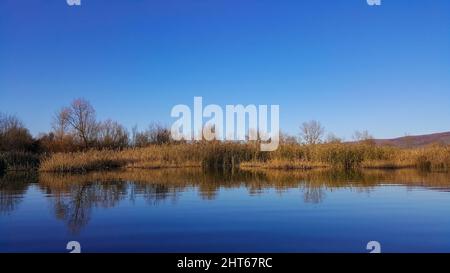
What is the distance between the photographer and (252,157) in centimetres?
2595

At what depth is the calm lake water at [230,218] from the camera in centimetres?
670

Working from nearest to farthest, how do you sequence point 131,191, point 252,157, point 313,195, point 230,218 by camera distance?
point 230,218 → point 313,195 → point 131,191 → point 252,157

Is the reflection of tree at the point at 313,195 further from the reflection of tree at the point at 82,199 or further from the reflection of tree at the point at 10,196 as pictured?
the reflection of tree at the point at 10,196

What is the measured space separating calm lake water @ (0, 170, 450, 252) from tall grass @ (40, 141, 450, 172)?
9.04m

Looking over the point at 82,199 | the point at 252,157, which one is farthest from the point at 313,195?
the point at 252,157

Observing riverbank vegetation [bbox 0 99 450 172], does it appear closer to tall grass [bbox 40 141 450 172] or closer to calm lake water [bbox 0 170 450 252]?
tall grass [bbox 40 141 450 172]

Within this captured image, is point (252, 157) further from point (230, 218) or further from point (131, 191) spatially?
point (230, 218)

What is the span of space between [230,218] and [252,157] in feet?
56.9

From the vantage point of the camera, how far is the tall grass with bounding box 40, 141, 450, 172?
22.9m

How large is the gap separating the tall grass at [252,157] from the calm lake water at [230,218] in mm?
9037

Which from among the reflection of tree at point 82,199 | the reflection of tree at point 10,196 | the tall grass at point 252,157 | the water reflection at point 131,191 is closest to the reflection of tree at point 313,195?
the water reflection at point 131,191

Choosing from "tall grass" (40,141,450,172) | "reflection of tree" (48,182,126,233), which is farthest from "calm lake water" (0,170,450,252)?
"tall grass" (40,141,450,172)
